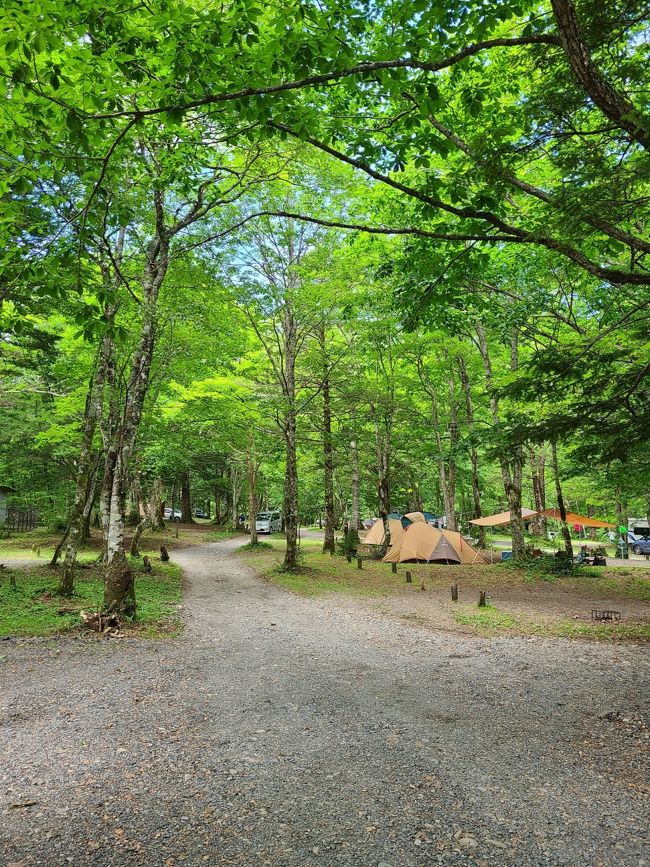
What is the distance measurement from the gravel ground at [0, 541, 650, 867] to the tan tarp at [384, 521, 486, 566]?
11.5 meters

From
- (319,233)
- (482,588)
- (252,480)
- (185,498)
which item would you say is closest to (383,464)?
(482,588)

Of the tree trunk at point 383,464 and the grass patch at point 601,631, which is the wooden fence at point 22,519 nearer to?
the tree trunk at point 383,464

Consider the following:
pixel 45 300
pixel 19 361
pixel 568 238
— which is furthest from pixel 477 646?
pixel 19 361

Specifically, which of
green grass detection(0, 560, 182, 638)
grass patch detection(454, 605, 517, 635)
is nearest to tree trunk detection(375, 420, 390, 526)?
green grass detection(0, 560, 182, 638)

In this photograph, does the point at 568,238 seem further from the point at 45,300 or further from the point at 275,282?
the point at 275,282

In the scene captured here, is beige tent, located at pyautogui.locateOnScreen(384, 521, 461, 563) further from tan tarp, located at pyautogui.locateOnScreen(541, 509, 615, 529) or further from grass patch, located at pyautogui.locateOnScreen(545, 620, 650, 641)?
grass patch, located at pyautogui.locateOnScreen(545, 620, 650, 641)

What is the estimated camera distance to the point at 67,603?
942cm

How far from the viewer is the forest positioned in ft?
11.8

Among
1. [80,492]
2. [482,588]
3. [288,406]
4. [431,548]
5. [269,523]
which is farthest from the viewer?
[269,523]

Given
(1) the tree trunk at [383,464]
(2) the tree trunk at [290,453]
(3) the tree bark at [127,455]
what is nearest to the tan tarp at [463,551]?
(1) the tree trunk at [383,464]

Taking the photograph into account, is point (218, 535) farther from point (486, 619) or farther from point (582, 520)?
point (486, 619)

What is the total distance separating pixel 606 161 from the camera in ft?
14.8

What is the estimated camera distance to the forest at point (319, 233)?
3.59m

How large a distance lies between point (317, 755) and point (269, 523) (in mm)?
33962
